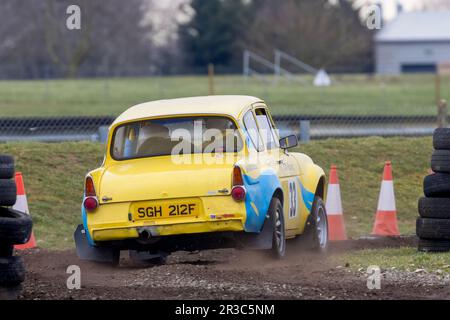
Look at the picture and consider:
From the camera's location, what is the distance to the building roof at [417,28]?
8831 centimetres

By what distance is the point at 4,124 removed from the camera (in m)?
19.5

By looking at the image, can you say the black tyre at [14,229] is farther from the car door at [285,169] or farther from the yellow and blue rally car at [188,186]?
the car door at [285,169]

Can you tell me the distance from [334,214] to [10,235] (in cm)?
622

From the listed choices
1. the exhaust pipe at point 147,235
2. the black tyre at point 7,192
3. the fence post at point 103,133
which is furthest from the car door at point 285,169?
the fence post at point 103,133

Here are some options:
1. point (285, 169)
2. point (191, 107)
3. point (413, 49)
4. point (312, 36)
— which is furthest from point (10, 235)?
point (413, 49)

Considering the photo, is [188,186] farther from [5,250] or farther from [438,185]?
[438,185]

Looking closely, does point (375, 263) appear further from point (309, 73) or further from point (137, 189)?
point (309, 73)

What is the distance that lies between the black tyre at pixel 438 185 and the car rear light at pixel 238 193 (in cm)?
223

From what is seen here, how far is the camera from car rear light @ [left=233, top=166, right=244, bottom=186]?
9.14 metres

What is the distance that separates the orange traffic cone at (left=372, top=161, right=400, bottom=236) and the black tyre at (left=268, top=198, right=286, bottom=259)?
3.47 metres

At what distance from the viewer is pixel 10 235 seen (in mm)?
7609
